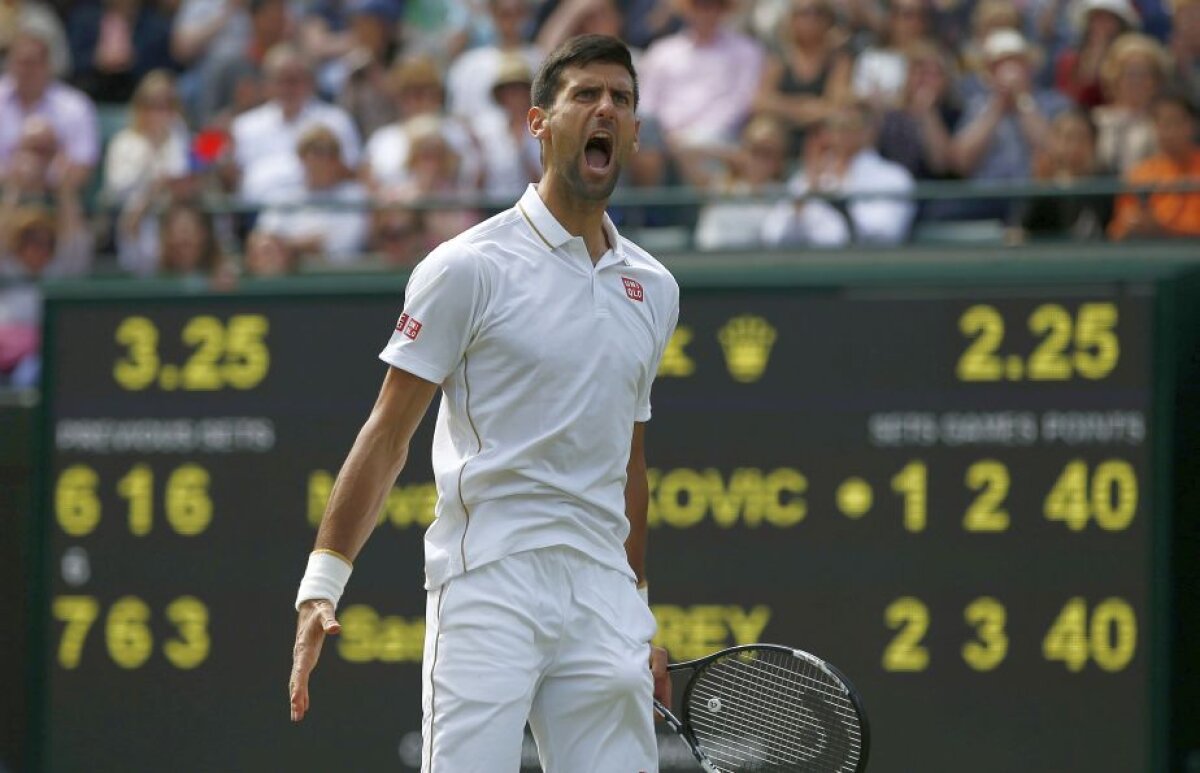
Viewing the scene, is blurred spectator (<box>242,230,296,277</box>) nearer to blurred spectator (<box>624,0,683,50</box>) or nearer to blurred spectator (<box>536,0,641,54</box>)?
blurred spectator (<box>536,0,641,54</box>)

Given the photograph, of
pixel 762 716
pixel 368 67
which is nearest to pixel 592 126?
pixel 762 716

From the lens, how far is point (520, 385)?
14.6 feet

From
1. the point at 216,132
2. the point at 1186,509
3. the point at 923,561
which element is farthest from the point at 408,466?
the point at 216,132

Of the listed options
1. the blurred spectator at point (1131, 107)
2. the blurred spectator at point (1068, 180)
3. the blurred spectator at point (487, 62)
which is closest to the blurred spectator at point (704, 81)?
the blurred spectator at point (487, 62)

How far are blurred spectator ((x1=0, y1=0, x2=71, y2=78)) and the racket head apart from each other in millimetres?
8443

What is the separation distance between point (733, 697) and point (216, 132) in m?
6.94

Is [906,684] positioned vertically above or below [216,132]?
below

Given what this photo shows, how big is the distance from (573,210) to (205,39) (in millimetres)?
8374

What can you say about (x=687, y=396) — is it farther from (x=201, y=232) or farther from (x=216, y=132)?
(x=216, y=132)

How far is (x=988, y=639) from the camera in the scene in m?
6.95

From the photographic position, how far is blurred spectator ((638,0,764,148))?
1038 cm

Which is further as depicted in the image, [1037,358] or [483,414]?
[1037,358]

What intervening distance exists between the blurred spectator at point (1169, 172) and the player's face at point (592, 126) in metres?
3.88

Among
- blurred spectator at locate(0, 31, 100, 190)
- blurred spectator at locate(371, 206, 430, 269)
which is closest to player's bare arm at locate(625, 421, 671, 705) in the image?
blurred spectator at locate(371, 206, 430, 269)
